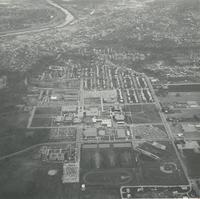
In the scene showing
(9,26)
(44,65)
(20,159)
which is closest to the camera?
(20,159)

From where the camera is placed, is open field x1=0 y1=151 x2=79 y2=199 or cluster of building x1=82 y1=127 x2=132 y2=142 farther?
cluster of building x1=82 y1=127 x2=132 y2=142

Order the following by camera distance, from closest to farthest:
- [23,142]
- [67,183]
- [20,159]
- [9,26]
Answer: [67,183]
[20,159]
[23,142]
[9,26]

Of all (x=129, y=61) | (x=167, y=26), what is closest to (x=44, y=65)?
(x=129, y=61)

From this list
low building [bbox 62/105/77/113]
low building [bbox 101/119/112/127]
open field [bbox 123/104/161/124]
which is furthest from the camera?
low building [bbox 62/105/77/113]

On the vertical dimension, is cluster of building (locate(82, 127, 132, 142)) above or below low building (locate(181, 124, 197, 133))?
below

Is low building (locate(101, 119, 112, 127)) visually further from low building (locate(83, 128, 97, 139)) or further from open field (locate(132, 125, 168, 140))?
open field (locate(132, 125, 168, 140))

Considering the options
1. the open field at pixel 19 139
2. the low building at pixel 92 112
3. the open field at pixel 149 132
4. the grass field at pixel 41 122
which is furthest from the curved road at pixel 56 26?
the open field at pixel 149 132

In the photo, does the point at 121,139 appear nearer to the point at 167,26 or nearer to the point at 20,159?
the point at 20,159

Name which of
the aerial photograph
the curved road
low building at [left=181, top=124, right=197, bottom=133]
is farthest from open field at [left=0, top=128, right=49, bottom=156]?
the curved road
